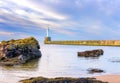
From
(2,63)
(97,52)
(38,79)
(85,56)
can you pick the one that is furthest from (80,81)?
(97,52)

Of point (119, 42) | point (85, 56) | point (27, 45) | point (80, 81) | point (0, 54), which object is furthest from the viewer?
point (119, 42)

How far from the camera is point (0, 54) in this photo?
43656 mm

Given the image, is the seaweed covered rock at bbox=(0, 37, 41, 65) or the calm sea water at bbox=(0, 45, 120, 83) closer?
the calm sea water at bbox=(0, 45, 120, 83)

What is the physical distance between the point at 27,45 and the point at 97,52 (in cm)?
2165

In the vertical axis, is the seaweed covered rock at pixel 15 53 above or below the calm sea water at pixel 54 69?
above

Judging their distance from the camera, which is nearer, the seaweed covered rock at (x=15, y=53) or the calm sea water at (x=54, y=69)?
the calm sea water at (x=54, y=69)

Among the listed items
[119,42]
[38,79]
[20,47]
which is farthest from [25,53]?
[119,42]

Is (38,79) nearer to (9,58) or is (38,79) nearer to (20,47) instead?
(9,58)

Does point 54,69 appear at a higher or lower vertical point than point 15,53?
lower

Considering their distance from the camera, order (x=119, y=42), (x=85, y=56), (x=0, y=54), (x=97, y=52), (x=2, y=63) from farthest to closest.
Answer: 1. (x=119, y=42)
2. (x=97, y=52)
3. (x=85, y=56)
4. (x=0, y=54)
5. (x=2, y=63)

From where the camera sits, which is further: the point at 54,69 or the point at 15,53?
the point at 15,53

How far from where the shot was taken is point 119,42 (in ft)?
634

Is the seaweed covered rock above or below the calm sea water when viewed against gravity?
above

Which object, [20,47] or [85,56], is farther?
[85,56]
